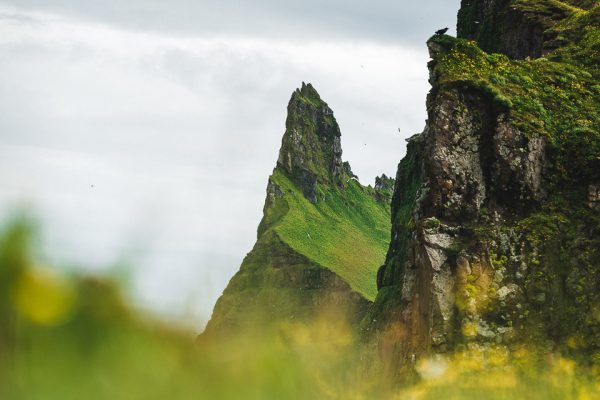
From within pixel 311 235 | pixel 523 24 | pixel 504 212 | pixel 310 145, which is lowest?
pixel 504 212

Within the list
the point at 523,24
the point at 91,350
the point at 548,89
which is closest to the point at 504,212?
the point at 548,89

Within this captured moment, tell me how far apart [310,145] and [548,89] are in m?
157

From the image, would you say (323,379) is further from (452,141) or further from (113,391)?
(452,141)

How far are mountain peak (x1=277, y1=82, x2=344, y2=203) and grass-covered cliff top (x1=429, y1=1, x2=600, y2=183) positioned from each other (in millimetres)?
145225

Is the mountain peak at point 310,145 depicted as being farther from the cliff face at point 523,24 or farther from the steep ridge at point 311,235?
the cliff face at point 523,24

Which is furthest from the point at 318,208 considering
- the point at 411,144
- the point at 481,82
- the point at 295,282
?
the point at 481,82

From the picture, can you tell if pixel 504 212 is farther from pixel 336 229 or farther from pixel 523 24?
pixel 336 229

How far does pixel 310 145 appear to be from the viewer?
611ft

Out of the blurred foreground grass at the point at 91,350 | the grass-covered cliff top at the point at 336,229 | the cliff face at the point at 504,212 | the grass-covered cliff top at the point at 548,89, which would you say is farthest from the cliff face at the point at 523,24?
the grass-covered cliff top at the point at 336,229

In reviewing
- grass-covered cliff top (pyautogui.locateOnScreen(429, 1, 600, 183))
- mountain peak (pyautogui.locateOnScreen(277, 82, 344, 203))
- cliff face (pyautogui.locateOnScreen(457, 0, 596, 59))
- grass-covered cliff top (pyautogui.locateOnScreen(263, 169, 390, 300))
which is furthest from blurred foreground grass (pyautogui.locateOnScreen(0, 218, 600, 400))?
mountain peak (pyautogui.locateOnScreen(277, 82, 344, 203))

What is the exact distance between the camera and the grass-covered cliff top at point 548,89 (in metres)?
27.0

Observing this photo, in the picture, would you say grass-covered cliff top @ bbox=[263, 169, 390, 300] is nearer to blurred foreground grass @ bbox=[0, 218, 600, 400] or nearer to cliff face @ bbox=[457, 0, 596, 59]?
cliff face @ bbox=[457, 0, 596, 59]

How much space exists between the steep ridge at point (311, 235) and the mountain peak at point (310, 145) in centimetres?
28

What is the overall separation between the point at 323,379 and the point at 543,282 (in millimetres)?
22998
